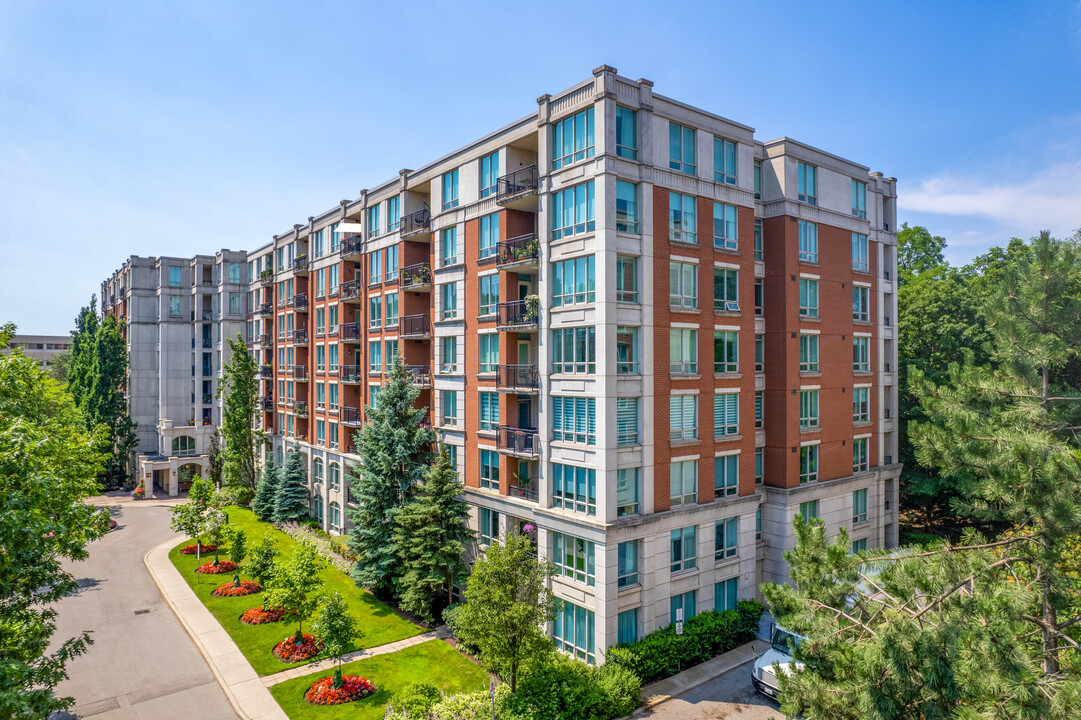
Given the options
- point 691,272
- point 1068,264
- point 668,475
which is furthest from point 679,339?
point 1068,264

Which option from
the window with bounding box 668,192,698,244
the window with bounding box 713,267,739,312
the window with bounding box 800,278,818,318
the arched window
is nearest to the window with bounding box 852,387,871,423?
the window with bounding box 800,278,818,318

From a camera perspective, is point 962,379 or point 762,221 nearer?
point 962,379

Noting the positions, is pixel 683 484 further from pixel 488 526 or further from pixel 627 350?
pixel 488 526

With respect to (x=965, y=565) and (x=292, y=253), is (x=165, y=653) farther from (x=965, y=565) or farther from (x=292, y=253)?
(x=292, y=253)

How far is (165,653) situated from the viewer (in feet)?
81.1

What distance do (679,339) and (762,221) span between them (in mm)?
9033

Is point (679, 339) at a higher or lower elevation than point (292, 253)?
lower

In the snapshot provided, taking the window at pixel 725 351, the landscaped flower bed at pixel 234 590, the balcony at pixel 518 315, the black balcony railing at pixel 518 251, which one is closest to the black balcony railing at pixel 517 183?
the black balcony railing at pixel 518 251

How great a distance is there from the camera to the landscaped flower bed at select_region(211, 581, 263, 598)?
31.1 m

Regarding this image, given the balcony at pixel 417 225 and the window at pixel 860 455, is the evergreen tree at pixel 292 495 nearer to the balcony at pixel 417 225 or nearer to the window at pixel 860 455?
the balcony at pixel 417 225

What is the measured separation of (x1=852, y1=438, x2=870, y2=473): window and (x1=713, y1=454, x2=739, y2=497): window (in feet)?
31.3

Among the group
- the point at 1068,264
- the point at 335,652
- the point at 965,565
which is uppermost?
the point at 1068,264

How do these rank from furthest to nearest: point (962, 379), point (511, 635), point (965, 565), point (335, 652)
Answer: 1. point (335, 652)
2. point (511, 635)
3. point (962, 379)
4. point (965, 565)

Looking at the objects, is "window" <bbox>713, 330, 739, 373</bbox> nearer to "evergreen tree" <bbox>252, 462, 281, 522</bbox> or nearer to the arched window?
the arched window
